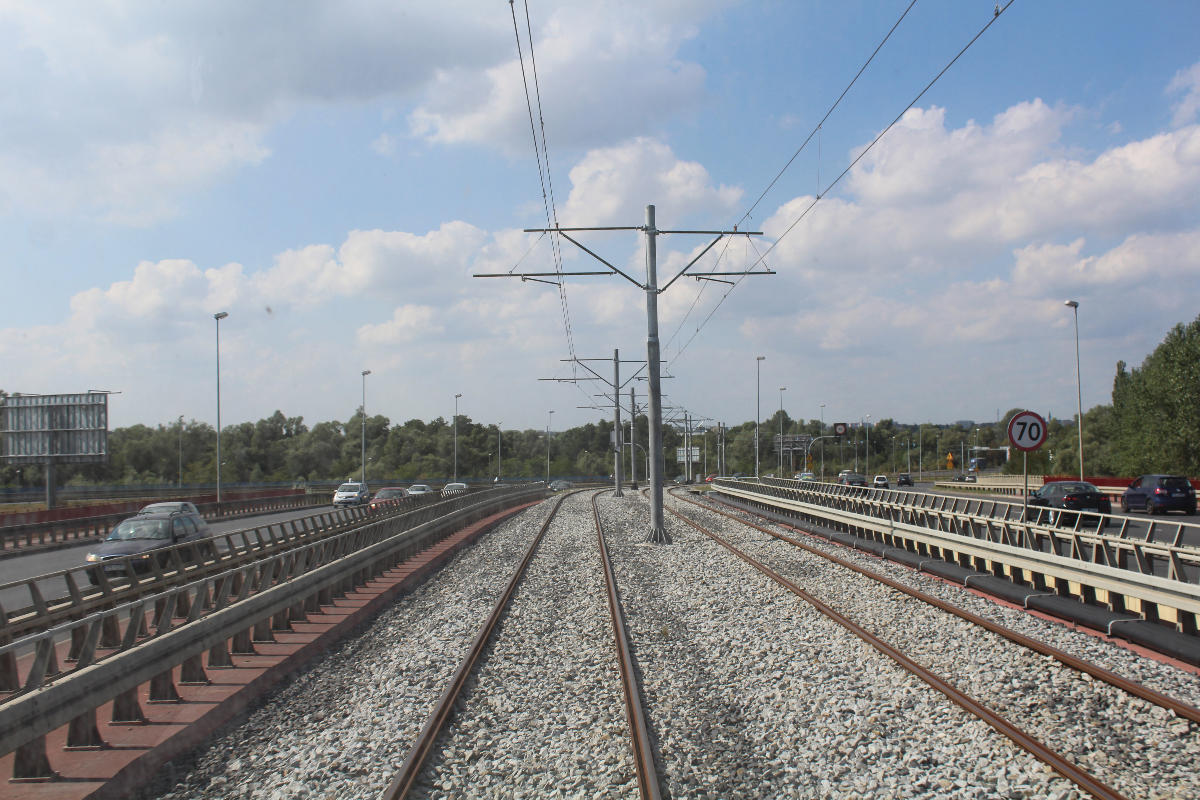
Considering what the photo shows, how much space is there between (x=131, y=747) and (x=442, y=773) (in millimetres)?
2435

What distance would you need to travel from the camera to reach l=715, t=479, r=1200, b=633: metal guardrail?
10984 millimetres

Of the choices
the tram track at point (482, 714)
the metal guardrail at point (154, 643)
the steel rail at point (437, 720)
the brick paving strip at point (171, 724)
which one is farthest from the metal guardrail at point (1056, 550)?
the metal guardrail at point (154, 643)

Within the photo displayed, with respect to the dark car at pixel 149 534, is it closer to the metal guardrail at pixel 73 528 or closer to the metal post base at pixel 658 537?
the metal post base at pixel 658 537

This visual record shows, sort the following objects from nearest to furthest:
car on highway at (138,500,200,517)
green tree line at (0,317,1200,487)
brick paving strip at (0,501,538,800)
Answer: brick paving strip at (0,501,538,800), car on highway at (138,500,200,517), green tree line at (0,317,1200,487)

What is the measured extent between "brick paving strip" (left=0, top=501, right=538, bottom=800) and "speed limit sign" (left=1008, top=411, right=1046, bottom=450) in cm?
1112

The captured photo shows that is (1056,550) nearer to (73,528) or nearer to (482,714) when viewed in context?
(482,714)

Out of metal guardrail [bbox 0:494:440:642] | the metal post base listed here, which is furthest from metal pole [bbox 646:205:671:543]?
metal guardrail [bbox 0:494:440:642]

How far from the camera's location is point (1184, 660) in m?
9.80

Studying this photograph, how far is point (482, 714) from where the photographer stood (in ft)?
28.1

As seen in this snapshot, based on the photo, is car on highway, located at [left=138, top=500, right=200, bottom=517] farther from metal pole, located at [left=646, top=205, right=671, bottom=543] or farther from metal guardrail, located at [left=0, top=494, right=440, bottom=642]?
metal pole, located at [left=646, top=205, right=671, bottom=543]

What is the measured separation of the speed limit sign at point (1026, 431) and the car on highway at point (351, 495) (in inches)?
1670

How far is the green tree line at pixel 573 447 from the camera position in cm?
7319

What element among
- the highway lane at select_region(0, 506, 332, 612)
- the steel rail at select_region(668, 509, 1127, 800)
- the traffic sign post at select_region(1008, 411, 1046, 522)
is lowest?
the highway lane at select_region(0, 506, 332, 612)

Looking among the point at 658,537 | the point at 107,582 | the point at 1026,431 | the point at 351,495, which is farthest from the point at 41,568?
the point at 351,495
